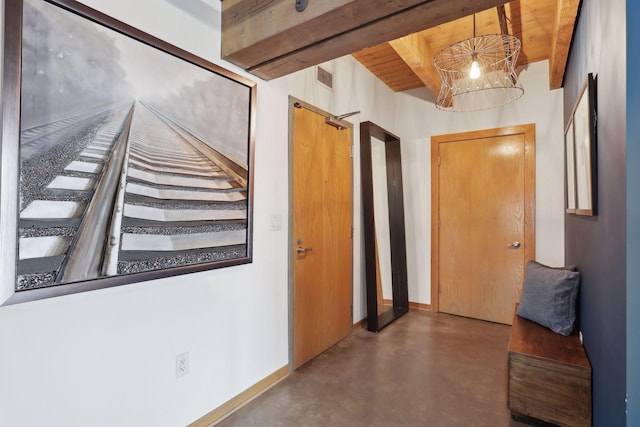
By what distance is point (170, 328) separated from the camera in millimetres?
1719

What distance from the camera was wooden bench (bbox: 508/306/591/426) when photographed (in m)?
1.73

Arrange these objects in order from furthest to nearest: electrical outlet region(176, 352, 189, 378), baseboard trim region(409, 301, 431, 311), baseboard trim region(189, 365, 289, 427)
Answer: baseboard trim region(409, 301, 431, 311)
baseboard trim region(189, 365, 289, 427)
electrical outlet region(176, 352, 189, 378)

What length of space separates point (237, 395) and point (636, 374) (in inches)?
77.3

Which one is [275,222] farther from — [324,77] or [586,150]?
[586,150]

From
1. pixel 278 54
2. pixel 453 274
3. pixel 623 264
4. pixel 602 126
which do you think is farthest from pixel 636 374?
pixel 453 274

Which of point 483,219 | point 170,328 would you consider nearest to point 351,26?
point 170,328

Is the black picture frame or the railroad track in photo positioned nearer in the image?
the railroad track in photo

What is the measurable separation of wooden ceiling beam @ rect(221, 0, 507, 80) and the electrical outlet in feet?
5.63

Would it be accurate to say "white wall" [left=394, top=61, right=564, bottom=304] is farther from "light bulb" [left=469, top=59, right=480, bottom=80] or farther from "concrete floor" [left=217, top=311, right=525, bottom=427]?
"light bulb" [left=469, top=59, right=480, bottom=80]

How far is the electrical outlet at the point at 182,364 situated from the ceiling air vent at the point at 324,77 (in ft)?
7.55

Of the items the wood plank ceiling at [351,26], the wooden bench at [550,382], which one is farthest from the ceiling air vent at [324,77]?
the wooden bench at [550,382]

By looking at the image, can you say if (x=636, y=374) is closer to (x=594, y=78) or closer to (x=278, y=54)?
(x=594, y=78)

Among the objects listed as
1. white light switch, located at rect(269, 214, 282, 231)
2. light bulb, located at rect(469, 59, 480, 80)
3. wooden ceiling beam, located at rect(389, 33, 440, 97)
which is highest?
wooden ceiling beam, located at rect(389, 33, 440, 97)

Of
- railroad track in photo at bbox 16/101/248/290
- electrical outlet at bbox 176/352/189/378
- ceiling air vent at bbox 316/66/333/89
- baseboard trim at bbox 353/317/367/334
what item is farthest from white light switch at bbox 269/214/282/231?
baseboard trim at bbox 353/317/367/334
